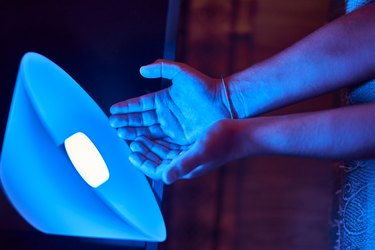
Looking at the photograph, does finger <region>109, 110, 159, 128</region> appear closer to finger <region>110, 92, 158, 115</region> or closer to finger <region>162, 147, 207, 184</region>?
finger <region>110, 92, 158, 115</region>

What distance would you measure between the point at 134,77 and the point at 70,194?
311 millimetres

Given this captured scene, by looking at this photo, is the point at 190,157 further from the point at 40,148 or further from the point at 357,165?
the point at 357,165

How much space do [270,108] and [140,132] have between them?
238 mm

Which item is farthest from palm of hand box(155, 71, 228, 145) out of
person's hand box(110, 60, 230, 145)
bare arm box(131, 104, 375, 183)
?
bare arm box(131, 104, 375, 183)

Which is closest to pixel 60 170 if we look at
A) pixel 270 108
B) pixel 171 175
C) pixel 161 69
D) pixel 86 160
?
pixel 86 160

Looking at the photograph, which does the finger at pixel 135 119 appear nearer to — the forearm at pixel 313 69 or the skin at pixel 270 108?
the skin at pixel 270 108

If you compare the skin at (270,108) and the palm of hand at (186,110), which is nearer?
the skin at (270,108)

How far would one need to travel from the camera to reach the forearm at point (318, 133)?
1.83 ft

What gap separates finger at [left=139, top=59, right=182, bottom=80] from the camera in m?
0.68

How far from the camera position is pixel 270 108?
757mm

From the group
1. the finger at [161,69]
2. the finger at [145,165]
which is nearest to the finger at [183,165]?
the finger at [145,165]

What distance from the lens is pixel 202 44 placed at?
44.6 inches

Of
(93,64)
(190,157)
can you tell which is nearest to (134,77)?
(93,64)

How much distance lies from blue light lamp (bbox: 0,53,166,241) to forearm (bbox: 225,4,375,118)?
0.96ft
